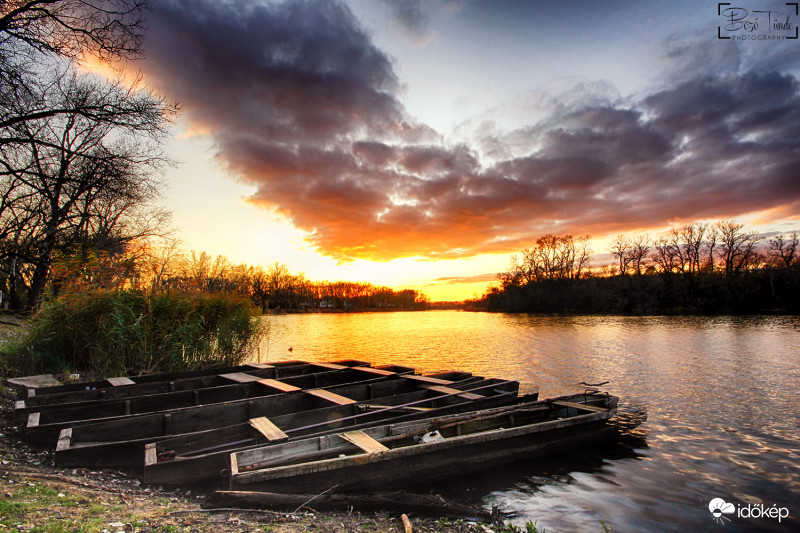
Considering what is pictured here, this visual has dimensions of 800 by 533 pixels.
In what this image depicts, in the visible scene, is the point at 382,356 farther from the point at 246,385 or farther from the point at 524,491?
the point at 524,491

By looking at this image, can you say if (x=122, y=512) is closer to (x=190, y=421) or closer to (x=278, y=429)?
(x=278, y=429)

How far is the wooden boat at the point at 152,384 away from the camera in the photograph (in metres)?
7.15

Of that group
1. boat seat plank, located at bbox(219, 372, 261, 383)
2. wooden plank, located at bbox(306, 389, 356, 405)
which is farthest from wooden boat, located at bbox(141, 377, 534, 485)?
boat seat plank, located at bbox(219, 372, 261, 383)

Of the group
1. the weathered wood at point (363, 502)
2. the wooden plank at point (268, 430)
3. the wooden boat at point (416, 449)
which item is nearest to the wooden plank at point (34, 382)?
the wooden plank at point (268, 430)

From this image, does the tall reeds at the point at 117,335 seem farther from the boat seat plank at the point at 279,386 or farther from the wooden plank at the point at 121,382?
the boat seat plank at the point at 279,386

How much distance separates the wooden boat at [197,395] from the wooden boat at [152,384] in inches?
1.2

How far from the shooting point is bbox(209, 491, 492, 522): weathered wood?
446 centimetres

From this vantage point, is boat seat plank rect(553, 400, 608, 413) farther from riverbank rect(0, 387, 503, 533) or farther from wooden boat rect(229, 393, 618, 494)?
riverbank rect(0, 387, 503, 533)

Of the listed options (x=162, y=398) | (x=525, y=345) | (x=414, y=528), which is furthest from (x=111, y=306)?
(x=525, y=345)

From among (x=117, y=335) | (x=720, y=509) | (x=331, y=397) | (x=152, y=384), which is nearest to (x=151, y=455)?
(x=331, y=397)

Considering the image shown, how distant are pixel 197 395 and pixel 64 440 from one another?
111 inches

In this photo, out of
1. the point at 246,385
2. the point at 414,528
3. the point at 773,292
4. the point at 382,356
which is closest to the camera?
the point at 414,528

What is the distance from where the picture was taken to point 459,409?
7684 mm

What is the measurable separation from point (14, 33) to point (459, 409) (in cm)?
1262
